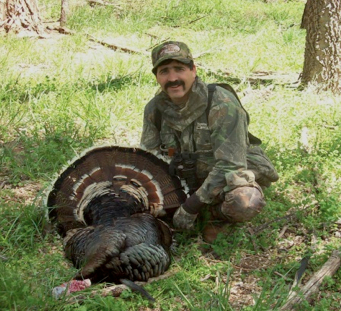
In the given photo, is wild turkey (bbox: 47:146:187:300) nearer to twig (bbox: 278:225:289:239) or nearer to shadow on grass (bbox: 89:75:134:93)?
twig (bbox: 278:225:289:239)

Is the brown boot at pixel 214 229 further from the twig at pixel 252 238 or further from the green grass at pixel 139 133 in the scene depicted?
the twig at pixel 252 238

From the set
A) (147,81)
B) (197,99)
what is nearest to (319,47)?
(147,81)

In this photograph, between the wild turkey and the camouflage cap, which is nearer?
the wild turkey

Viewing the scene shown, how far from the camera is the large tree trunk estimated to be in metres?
6.15

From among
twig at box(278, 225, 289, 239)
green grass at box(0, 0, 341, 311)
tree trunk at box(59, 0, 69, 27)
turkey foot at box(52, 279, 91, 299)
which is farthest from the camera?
tree trunk at box(59, 0, 69, 27)

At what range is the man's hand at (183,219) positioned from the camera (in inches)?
146

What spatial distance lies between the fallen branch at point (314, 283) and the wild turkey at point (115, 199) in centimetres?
85

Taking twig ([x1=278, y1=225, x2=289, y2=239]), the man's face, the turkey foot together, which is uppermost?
the man's face

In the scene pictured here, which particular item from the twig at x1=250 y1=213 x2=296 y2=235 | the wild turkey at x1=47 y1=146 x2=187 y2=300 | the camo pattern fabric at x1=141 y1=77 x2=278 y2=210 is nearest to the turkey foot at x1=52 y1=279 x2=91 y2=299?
the wild turkey at x1=47 y1=146 x2=187 y2=300

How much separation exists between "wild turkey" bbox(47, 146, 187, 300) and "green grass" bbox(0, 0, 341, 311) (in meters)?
0.14

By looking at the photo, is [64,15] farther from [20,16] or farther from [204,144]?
[204,144]

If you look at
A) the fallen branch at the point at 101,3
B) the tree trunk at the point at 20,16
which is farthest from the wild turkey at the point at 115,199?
the fallen branch at the point at 101,3

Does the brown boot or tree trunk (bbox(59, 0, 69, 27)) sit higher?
tree trunk (bbox(59, 0, 69, 27))

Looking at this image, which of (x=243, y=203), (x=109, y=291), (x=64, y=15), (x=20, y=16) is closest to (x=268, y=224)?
(x=243, y=203)
